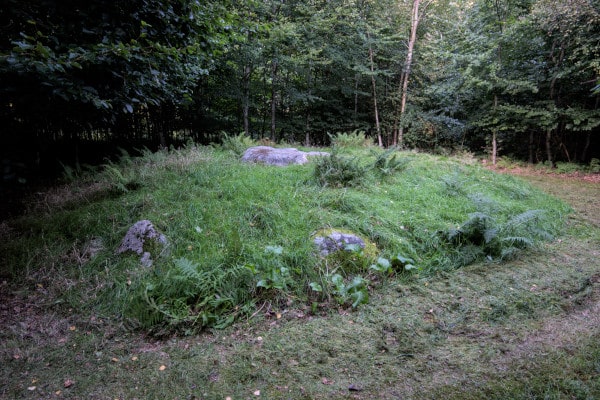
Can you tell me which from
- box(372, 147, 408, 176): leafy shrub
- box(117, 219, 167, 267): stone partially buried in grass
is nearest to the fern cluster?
box(372, 147, 408, 176): leafy shrub

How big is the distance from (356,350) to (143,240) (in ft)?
8.63

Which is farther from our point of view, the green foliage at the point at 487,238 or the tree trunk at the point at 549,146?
the tree trunk at the point at 549,146

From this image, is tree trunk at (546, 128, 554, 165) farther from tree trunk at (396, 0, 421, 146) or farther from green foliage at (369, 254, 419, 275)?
green foliage at (369, 254, 419, 275)

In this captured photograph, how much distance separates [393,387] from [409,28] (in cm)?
1478

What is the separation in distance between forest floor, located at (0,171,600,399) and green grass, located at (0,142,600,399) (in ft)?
0.04

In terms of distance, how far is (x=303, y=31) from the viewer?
11.8 metres

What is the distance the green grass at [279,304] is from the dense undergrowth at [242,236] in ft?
0.07

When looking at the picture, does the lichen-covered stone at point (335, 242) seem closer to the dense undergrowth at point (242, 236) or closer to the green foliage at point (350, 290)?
the dense undergrowth at point (242, 236)

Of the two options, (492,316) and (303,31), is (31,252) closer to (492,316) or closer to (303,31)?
(492,316)

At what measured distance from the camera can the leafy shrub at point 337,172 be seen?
5.30 metres

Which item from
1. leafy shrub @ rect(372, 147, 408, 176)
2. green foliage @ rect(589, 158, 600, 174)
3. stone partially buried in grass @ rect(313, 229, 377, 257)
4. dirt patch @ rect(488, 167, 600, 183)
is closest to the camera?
stone partially buried in grass @ rect(313, 229, 377, 257)

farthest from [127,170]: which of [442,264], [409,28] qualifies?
[409,28]

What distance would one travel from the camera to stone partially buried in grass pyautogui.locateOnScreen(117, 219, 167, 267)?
3.50 metres

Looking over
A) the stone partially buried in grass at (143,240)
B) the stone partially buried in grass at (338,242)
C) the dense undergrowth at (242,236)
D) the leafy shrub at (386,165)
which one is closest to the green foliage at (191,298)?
the dense undergrowth at (242,236)
